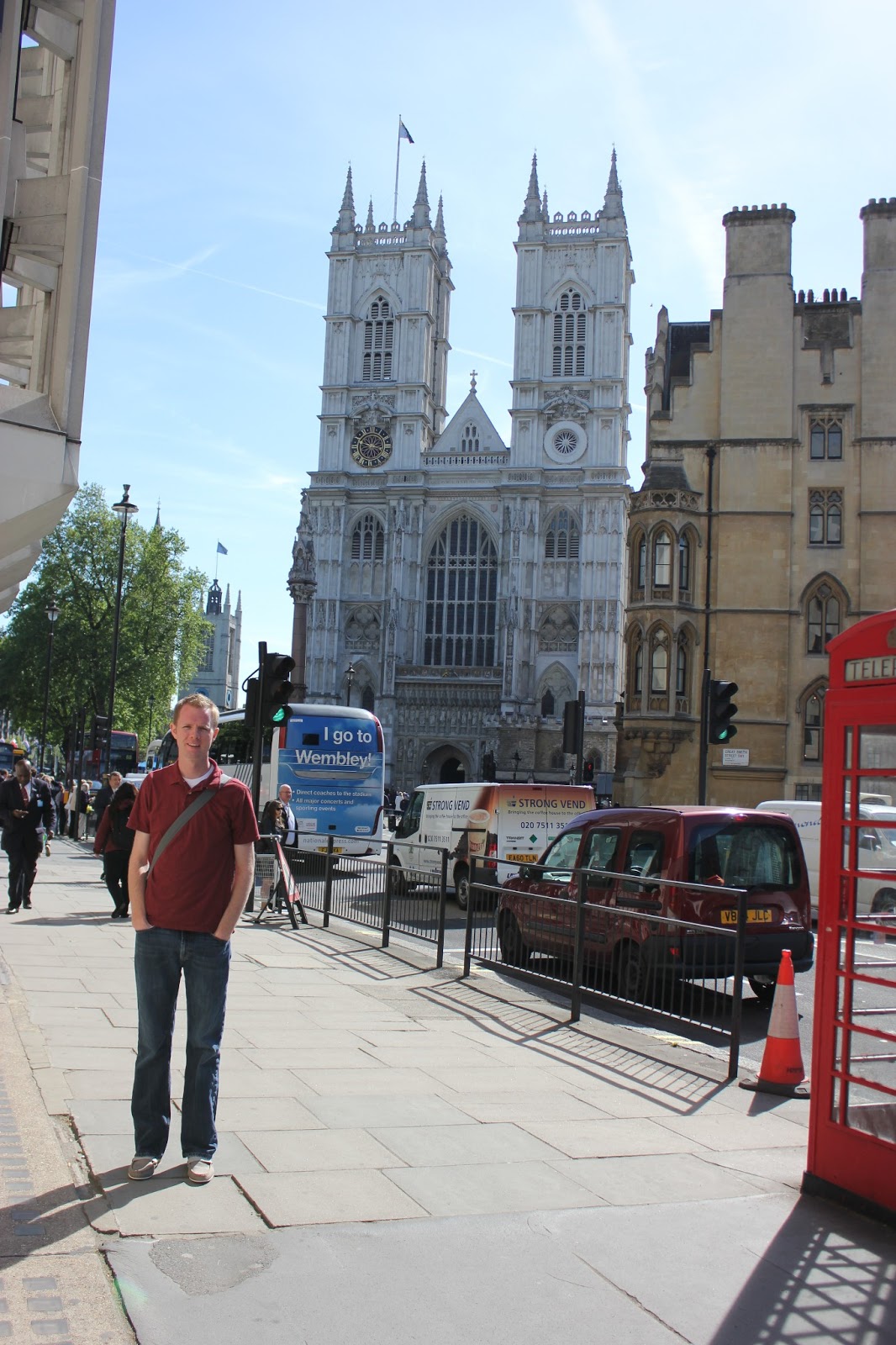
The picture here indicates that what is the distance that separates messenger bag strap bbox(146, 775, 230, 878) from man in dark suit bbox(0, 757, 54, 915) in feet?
28.7

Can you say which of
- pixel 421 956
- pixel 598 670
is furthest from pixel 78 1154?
pixel 598 670

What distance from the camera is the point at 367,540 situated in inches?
2968

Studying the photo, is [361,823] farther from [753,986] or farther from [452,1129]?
[452,1129]

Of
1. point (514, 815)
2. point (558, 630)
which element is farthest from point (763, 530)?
point (558, 630)

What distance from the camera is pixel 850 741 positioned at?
4.92 m

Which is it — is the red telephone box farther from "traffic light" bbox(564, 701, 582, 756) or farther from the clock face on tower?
the clock face on tower

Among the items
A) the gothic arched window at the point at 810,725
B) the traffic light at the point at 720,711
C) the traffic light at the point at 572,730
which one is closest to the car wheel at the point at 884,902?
the traffic light at the point at 720,711

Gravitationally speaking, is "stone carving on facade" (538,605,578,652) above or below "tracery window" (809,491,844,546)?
above

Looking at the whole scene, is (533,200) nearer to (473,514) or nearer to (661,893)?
(473,514)

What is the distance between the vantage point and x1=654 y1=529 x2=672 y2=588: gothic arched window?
28.1 m

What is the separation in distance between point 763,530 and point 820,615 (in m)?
2.34

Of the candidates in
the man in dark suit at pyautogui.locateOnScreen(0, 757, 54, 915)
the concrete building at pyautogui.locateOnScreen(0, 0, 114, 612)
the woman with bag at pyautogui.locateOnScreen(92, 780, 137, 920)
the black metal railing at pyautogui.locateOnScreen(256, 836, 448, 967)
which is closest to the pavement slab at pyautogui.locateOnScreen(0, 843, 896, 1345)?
the concrete building at pyautogui.locateOnScreen(0, 0, 114, 612)

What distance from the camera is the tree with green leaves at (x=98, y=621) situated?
59.9m

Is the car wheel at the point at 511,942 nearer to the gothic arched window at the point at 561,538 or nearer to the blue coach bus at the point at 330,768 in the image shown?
the blue coach bus at the point at 330,768
